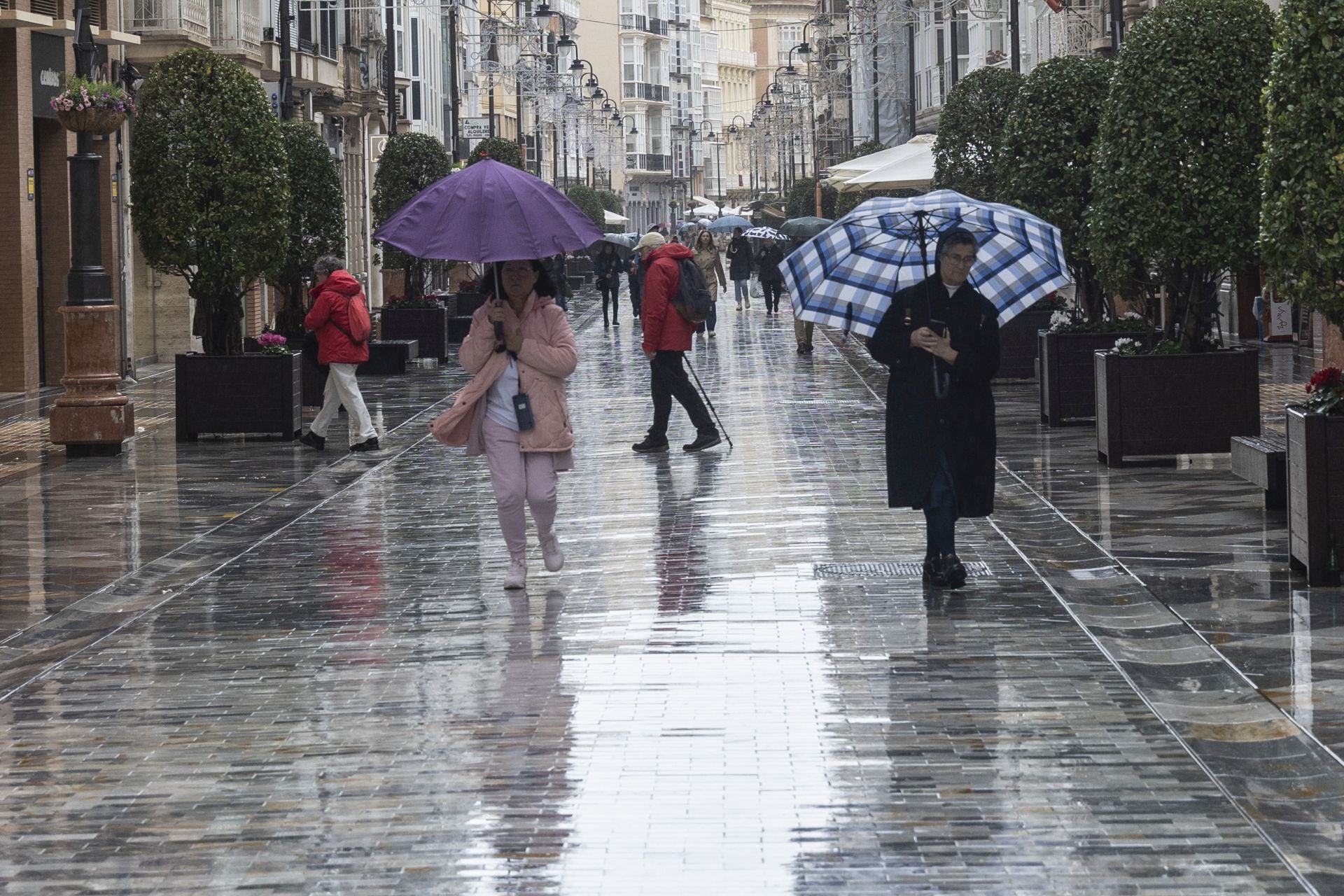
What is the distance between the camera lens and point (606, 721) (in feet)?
24.6

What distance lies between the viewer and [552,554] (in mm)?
10727

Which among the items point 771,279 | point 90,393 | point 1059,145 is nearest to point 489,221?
point 90,393

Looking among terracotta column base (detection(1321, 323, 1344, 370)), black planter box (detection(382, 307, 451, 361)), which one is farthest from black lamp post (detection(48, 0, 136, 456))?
black planter box (detection(382, 307, 451, 361))

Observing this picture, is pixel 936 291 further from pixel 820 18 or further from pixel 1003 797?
pixel 820 18

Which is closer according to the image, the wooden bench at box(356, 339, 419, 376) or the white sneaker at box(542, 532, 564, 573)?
the white sneaker at box(542, 532, 564, 573)

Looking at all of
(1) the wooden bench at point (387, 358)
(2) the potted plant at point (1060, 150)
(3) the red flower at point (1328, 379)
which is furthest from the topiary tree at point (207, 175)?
(3) the red flower at point (1328, 379)

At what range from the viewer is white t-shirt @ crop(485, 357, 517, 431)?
33.8 ft

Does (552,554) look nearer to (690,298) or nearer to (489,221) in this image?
(489,221)

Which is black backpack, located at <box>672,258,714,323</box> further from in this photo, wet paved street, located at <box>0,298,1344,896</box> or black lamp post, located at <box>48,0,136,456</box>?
black lamp post, located at <box>48,0,136,456</box>

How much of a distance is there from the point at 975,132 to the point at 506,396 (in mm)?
14959

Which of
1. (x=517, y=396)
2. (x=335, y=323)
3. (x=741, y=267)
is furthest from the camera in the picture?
(x=741, y=267)

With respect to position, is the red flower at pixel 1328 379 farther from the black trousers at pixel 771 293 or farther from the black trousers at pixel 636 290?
the black trousers at pixel 771 293

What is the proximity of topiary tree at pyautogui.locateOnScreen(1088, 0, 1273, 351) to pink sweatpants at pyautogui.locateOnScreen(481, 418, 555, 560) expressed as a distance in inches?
229

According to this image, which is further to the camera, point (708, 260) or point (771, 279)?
point (771, 279)
